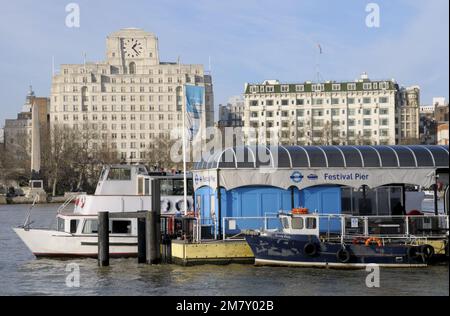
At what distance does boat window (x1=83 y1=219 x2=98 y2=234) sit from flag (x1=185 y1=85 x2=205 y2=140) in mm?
7012

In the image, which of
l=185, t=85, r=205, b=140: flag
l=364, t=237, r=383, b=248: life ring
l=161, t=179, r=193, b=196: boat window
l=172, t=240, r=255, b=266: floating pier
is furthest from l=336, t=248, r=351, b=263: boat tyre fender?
l=161, t=179, r=193, b=196: boat window

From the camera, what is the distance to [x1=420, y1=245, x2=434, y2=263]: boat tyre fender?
39.0 m

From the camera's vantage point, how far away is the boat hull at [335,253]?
127ft

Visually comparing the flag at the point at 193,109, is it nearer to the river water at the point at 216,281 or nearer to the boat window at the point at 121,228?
the boat window at the point at 121,228

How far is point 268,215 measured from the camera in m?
43.2

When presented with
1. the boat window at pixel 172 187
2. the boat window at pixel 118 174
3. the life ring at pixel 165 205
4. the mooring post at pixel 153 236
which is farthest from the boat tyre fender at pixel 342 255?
the boat window at pixel 118 174

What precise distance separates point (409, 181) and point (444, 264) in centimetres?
517

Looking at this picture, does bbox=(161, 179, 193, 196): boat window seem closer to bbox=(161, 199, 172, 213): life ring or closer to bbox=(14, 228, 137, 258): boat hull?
bbox=(161, 199, 172, 213): life ring

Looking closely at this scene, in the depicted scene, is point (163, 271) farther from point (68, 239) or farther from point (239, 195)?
point (68, 239)

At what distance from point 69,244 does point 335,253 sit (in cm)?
1529

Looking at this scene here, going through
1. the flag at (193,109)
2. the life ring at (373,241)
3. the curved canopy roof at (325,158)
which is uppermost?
the flag at (193,109)

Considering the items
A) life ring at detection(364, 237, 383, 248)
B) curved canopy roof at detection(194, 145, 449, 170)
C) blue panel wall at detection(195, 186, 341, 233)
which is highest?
curved canopy roof at detection(194, 145, 449, 170)

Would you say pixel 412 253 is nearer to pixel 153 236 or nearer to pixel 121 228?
pixel 153 236
